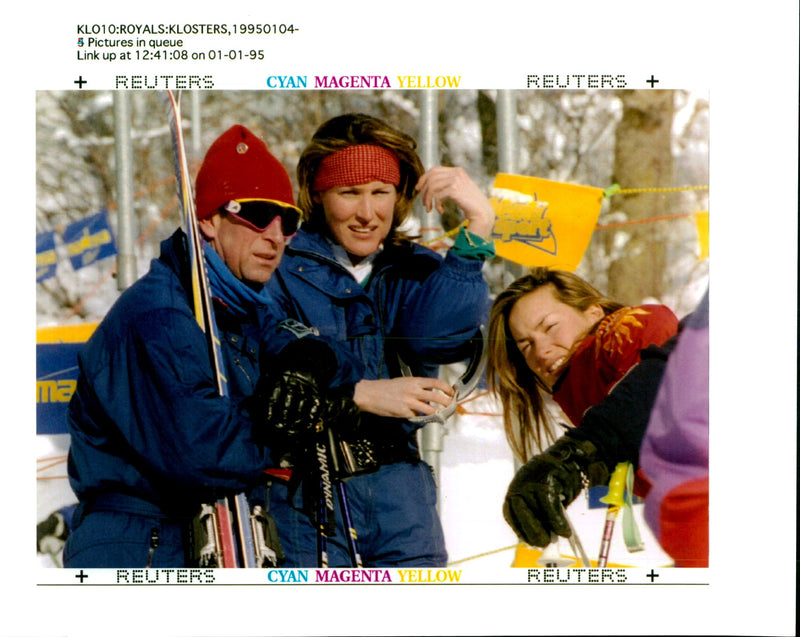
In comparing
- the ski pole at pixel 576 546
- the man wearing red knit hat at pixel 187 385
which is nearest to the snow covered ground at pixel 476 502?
the ski pole at pixel 576 546

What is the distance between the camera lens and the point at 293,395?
459 cm

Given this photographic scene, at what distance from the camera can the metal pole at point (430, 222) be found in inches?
185

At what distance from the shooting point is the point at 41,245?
15.5 feet

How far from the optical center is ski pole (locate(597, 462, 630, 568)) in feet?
15.5

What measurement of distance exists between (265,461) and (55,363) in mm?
926

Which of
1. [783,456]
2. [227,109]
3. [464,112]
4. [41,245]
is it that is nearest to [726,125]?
[464,112]

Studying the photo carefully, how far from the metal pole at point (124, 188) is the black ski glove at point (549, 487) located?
1.75m

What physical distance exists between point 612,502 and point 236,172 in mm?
1991

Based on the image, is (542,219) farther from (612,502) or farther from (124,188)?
(124,188)

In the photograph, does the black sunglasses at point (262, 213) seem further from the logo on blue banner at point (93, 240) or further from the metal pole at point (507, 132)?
the metal pole at point (507, 132)

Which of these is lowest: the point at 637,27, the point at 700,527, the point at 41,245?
the point at 700,527

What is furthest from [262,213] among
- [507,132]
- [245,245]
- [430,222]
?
[507,132]

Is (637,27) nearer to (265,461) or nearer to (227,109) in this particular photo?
(227,109)

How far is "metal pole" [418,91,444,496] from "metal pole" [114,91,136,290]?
3.78 feet
